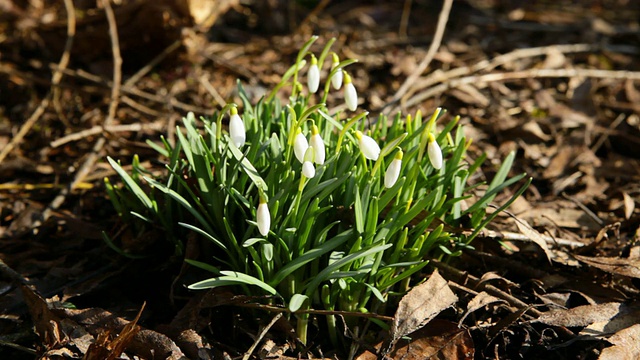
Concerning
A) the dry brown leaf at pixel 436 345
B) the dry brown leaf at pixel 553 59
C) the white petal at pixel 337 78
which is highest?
the white petal at pixel 337 78

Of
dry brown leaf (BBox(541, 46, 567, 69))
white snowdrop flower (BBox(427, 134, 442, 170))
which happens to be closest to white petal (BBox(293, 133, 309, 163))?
white snowdrop flower (BBox(427, 134, 442, 170))

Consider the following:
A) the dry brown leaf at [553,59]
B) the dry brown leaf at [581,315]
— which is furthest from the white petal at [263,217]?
the dry brown leaf at [553,59]

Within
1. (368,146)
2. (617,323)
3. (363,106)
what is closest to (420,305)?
(368,146)

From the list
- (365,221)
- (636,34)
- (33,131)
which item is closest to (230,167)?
(365,221)

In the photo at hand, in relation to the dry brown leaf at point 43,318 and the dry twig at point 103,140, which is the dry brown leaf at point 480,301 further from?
the dry twig at point 103,140

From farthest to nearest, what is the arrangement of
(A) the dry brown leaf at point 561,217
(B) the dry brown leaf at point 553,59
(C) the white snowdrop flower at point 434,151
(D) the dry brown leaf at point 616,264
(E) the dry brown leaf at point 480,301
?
(B) the dry brown leaf at point 553,59 → (A) the dry brown leaf at point 561,217 → (D) the dry brown leaf at point 616,264 → (E) the dry brown leaf at point 480,301 → (C) the white snowdrop flower at point 434,151

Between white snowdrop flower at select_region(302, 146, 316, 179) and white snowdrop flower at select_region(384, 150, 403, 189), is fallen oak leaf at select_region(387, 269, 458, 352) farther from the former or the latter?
white snowdrop flower at select_region(302, 146, 316, 179)
